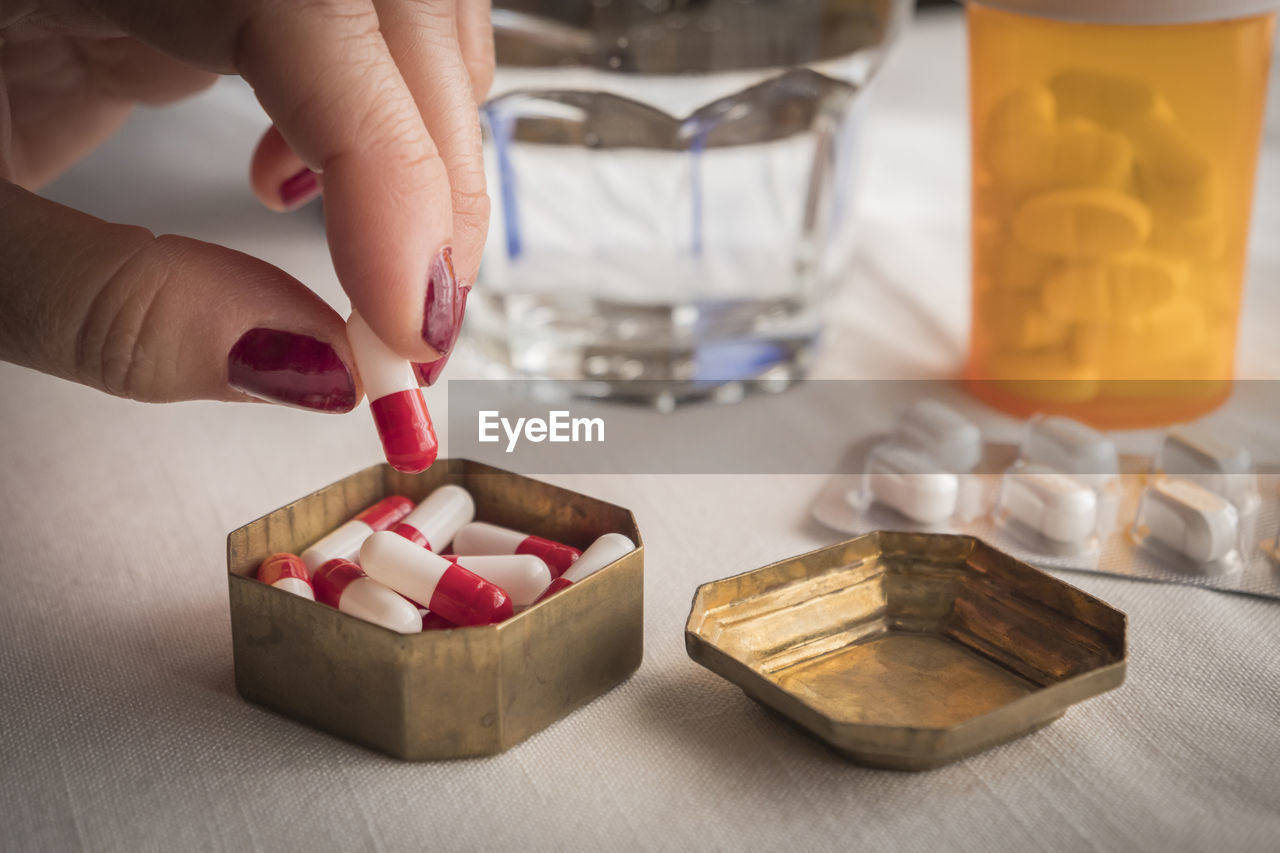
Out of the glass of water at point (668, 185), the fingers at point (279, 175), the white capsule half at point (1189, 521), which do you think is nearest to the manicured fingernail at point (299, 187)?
the fingers at point (279, 175)

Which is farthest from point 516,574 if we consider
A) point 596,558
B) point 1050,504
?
point 1050,504

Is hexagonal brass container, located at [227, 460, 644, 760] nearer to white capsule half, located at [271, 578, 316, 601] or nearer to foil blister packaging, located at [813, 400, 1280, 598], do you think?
white capsule half, located at [271, 578, 316, 601]

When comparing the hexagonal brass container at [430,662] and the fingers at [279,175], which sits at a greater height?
the fingers at [279,175]

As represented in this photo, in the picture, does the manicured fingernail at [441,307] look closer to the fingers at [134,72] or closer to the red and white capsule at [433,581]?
the red and white capsule at [433,581]

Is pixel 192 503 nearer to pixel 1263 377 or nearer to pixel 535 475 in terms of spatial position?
pixel 535 475

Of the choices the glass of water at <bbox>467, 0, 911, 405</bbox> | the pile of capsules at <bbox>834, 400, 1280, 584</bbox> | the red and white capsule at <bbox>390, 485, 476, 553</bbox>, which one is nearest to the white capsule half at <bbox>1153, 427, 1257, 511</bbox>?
the pile of capsules at <bbox>834, 400, 1280, 584</bbox>

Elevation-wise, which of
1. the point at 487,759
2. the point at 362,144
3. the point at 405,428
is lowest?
the point at 487,759

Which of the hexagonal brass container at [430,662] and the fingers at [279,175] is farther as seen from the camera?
the fingers at [279,175]

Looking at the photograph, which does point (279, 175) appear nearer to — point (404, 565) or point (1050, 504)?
point (404, 565)
